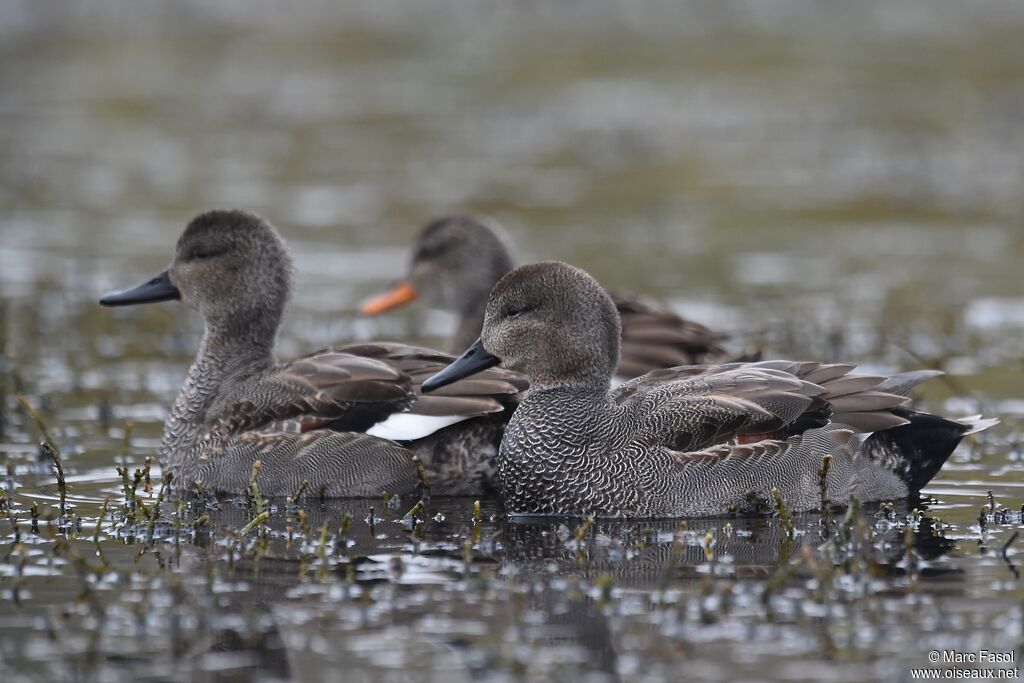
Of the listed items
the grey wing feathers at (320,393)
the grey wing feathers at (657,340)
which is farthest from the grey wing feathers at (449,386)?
the grey wing feathers at (657,340)

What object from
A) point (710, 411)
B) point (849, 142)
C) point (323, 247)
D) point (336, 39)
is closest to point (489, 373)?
point (710, 411)

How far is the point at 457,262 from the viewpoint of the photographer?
41.8ft

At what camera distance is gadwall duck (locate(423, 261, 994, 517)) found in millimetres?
8375

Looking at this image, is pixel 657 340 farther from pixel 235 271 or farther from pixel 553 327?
pixel 235 271

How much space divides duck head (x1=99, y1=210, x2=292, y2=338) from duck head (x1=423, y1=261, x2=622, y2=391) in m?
1.68

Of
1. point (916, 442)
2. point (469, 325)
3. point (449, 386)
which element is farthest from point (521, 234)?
point (916, 442)

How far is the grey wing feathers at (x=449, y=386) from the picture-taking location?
8898 millimetres

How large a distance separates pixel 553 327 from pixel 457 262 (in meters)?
4.22

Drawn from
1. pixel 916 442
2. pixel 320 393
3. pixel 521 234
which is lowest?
pixel 916 442

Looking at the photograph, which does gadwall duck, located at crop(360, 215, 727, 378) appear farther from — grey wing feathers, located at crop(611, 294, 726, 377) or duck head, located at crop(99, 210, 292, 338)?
→ duck head, located at crop(99, 210, 292, 338)

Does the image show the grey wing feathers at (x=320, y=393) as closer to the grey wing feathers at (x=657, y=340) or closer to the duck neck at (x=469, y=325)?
the grey wing feathers at (x=657, y=340)

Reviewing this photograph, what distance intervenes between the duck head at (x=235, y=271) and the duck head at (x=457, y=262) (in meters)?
2.82

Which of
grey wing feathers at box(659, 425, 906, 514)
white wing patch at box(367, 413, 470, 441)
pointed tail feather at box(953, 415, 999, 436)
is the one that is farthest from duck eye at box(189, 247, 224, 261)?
pointed tail feather at box(953, 415, 999, 436)

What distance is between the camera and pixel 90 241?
723 inches
